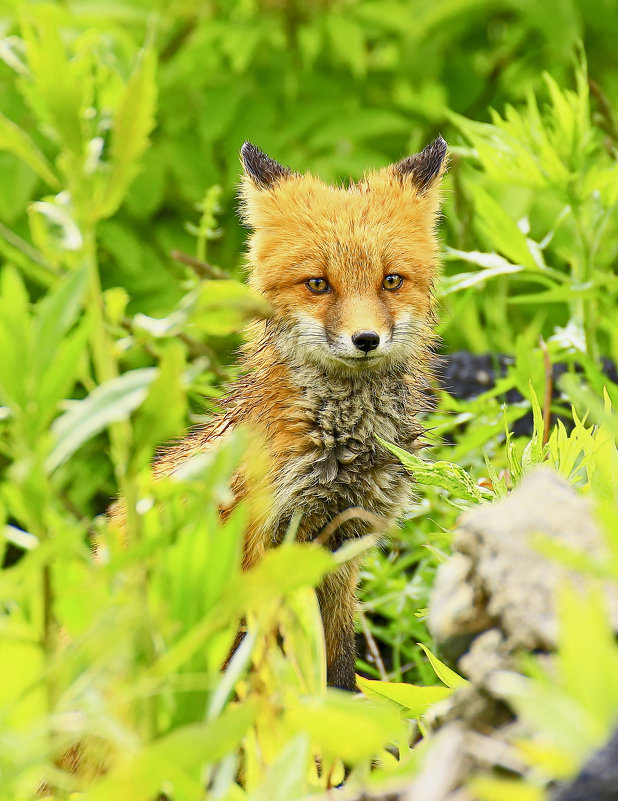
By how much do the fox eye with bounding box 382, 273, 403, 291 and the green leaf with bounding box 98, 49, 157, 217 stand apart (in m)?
1.33

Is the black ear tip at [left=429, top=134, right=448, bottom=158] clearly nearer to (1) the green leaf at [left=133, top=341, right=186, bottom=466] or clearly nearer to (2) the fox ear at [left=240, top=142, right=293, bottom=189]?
(2) the fox ear at [left=240, top=142, right=293, bottom=189]

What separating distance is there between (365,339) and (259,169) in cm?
62

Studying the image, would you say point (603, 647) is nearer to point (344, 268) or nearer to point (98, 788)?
point (98, 788)

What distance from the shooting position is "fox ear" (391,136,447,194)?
2645mm

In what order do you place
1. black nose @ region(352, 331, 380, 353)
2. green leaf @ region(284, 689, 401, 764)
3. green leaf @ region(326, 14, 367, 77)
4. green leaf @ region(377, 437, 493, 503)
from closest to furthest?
green leaf @ region(284, 689, 401, 764)
green leaf @ region(377, 437, 493, 503)
black nose @ region(352, 331, 380, 353)
green leaf @ region(326, 14, 367, 77)

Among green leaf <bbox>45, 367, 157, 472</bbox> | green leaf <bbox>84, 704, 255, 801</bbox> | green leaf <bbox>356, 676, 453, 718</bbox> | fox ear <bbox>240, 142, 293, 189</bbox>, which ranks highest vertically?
fox ear <bbox>240, 142, 293, 189</bbox>

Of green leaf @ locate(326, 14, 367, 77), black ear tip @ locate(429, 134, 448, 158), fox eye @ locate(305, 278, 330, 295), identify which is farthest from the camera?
green leaf @ locate(326, 14, 367, 77)

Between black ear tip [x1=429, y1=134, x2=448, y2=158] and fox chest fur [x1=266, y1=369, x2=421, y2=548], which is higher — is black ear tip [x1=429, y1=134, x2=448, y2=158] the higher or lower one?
the higher one

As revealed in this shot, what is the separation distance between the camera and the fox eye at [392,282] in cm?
246

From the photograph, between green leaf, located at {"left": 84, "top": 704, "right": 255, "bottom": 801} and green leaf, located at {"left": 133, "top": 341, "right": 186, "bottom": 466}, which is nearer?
Answer: green leaf, located at {"left": 84, "top": 704, "right": 255, "bottom": 801}

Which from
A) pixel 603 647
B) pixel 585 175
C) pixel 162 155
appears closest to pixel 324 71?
pixel 162 155

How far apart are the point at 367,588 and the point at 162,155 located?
283 centimetres

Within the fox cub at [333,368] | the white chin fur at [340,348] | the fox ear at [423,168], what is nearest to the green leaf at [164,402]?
the fox cub at [333,368]

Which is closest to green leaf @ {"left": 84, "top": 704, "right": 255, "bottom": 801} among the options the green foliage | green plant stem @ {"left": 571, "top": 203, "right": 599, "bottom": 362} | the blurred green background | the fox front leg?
the green foliage
